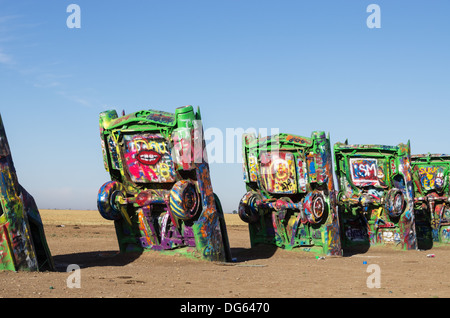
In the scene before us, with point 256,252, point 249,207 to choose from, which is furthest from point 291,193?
point 256,252

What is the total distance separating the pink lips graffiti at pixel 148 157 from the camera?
567 inches

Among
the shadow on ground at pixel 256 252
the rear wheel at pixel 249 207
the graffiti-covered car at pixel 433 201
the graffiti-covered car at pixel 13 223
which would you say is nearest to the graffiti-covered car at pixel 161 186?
the shadow on ground at pixel 256 252

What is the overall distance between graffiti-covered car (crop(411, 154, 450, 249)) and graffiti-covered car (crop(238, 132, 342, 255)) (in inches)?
280

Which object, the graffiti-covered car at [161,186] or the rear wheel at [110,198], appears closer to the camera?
the graffiti-covered car at [161,186]

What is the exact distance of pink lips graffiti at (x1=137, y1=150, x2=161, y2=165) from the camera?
567 inches

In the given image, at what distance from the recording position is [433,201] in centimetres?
2284

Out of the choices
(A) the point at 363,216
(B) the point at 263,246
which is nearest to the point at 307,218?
(B) the point at 263,246

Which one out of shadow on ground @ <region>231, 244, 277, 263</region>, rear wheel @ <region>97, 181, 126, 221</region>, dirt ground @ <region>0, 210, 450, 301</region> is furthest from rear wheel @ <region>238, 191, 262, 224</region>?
rear wheel @ <region>97, 181, 126, 221</region>

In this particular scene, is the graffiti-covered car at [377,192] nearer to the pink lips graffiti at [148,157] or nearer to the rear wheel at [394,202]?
the rear wheel at [394,202]

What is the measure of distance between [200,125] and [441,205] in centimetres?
1280

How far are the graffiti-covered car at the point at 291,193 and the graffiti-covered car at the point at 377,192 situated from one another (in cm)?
272

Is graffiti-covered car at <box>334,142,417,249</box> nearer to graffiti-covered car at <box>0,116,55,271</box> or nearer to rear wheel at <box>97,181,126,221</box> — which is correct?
rear wheel at <box>97,181,126,221</box>
